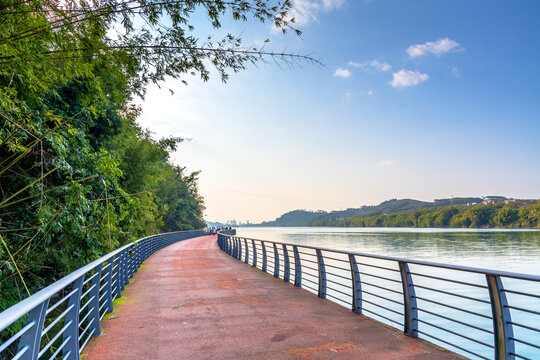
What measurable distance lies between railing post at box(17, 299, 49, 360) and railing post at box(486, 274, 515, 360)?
13.7 feet

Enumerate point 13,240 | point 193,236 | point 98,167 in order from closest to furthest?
point 13,240, point 98,167, point 193,236

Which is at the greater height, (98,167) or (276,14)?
(276,14)

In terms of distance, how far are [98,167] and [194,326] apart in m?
5.29

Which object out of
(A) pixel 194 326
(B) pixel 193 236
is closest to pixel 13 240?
(A) pixel 194 326

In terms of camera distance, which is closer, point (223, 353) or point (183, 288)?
point (223, 353)

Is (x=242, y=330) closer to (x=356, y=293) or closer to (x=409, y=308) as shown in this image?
(x=356, y=293)

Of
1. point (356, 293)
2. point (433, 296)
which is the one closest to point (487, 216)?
point (433, 296)

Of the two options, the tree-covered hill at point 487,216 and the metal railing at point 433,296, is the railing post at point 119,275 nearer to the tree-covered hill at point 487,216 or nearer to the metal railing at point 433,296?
the metal railing at point 433,296

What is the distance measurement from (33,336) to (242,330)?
328 centimetres

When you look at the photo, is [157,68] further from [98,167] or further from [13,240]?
[13,240]

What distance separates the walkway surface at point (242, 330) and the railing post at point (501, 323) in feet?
2.06

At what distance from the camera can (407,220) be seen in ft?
524

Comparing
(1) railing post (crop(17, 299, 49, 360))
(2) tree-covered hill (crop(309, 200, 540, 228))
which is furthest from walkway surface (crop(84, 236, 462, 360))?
(2) tree-covered hill (crop(309, 200, 540, 228))

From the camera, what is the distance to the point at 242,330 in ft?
17.2
